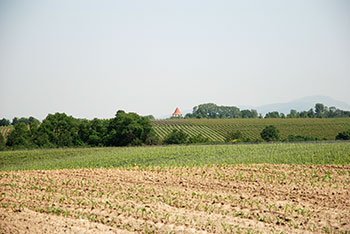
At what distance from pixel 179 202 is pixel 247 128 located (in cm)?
7676

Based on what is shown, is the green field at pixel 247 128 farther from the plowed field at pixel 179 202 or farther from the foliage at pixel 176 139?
the plowed field at pixel 179 202

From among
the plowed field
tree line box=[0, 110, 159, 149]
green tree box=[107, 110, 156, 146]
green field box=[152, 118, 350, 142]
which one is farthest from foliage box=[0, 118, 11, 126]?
the plowed field

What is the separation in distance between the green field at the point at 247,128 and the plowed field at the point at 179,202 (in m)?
56.9

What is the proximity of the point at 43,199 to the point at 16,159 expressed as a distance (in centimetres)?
3046

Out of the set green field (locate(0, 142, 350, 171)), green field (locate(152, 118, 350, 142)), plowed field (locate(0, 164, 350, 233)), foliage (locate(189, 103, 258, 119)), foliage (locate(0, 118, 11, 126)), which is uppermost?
foliage (locate(189, 103, 258, 119))

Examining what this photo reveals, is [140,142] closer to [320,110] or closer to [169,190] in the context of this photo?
[169,190]

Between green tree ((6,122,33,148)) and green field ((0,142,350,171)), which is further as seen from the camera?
green tree ((6,122,33,148))

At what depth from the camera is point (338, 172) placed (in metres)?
19.3

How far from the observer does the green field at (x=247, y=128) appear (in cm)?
7829

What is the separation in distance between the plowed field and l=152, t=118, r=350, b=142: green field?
187ft

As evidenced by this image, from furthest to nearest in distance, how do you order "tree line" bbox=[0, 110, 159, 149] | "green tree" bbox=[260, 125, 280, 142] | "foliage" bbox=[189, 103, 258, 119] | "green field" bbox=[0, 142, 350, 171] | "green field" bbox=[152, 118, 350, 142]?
"foliage" bbox=[189, 103, 258, 119] → "green field" bbox=[152, 118, 350, 142] → "green tree" bbox=[260, 125, 280, 142] → "tree line" bbox=[0, 110, 159, 149] → "green field" bbox=[0, 142, 350, 171]

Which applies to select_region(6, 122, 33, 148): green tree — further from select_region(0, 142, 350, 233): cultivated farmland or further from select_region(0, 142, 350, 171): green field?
select_region(0, 142, 350, 233): cultivated farmland

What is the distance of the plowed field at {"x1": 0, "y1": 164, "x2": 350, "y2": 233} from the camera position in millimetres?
10711

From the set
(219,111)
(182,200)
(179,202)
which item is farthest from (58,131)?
(219,111)
